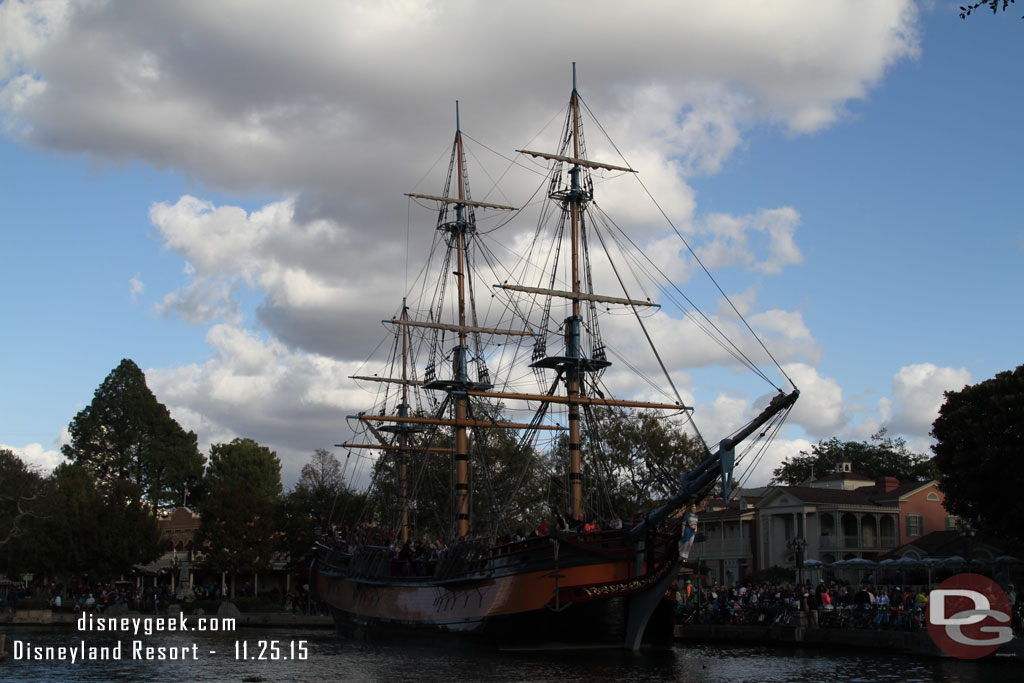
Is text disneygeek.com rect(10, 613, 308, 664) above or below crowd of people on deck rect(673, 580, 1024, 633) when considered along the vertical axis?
below

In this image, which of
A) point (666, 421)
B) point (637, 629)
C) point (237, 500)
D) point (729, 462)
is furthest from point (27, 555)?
point (729, 462)

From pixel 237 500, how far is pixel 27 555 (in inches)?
509

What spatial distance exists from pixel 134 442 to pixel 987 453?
7135 centimetres

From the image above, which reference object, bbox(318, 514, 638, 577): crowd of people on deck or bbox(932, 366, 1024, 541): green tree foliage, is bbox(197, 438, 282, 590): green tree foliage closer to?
bbox(318, 514, 638, 577): crowd of people on deck

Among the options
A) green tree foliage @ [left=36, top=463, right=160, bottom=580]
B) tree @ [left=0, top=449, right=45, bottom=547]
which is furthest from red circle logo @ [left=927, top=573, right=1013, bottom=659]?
green tree foliage @ [left=36, top=463, right=160, bottom=580]

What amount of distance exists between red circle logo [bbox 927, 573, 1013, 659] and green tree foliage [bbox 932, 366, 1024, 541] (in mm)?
7444

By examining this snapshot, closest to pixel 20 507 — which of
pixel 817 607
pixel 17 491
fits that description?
pixel 17 491

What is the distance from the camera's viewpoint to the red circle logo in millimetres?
31250

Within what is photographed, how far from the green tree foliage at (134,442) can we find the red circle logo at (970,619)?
7140 cm

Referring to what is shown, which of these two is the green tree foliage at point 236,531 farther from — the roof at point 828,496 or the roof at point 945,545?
the roof at point 945,545

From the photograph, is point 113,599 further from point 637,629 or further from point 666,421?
point 637,629

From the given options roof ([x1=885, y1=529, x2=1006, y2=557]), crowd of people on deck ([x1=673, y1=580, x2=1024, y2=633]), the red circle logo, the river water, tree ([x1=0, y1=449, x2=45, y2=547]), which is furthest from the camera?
→ tree ([x1=0, y1=449, x2=45, y2=547])

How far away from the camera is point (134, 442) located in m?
93.3

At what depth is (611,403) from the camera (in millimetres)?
44344
